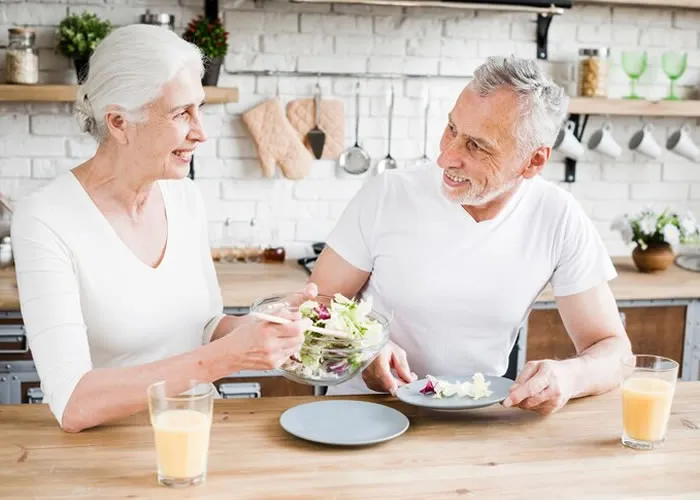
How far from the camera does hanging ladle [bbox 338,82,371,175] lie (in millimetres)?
3691

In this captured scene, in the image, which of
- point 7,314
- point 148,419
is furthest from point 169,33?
point 7,314

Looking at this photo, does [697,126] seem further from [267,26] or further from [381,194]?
[381,194]

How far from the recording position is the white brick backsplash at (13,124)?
3.45 meters

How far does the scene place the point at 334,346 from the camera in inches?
66.9

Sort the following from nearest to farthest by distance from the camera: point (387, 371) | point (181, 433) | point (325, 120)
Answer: point (181, 433), point (387, 371), point (325, 120)

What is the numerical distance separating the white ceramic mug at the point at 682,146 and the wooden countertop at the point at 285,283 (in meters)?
0.52

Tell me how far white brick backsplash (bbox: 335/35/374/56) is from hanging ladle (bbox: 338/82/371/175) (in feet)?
0.66

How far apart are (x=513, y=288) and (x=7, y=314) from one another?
169 centimetres

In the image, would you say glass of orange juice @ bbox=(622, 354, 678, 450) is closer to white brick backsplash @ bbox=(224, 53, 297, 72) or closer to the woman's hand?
the woman's hand

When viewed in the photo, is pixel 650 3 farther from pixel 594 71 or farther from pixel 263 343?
pixel 263 343

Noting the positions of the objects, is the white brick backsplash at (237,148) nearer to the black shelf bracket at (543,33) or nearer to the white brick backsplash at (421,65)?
the white brick backsplash at (421,65)

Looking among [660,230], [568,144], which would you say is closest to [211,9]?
[568,144]

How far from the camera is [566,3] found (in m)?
3.39

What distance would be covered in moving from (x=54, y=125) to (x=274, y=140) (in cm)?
84
